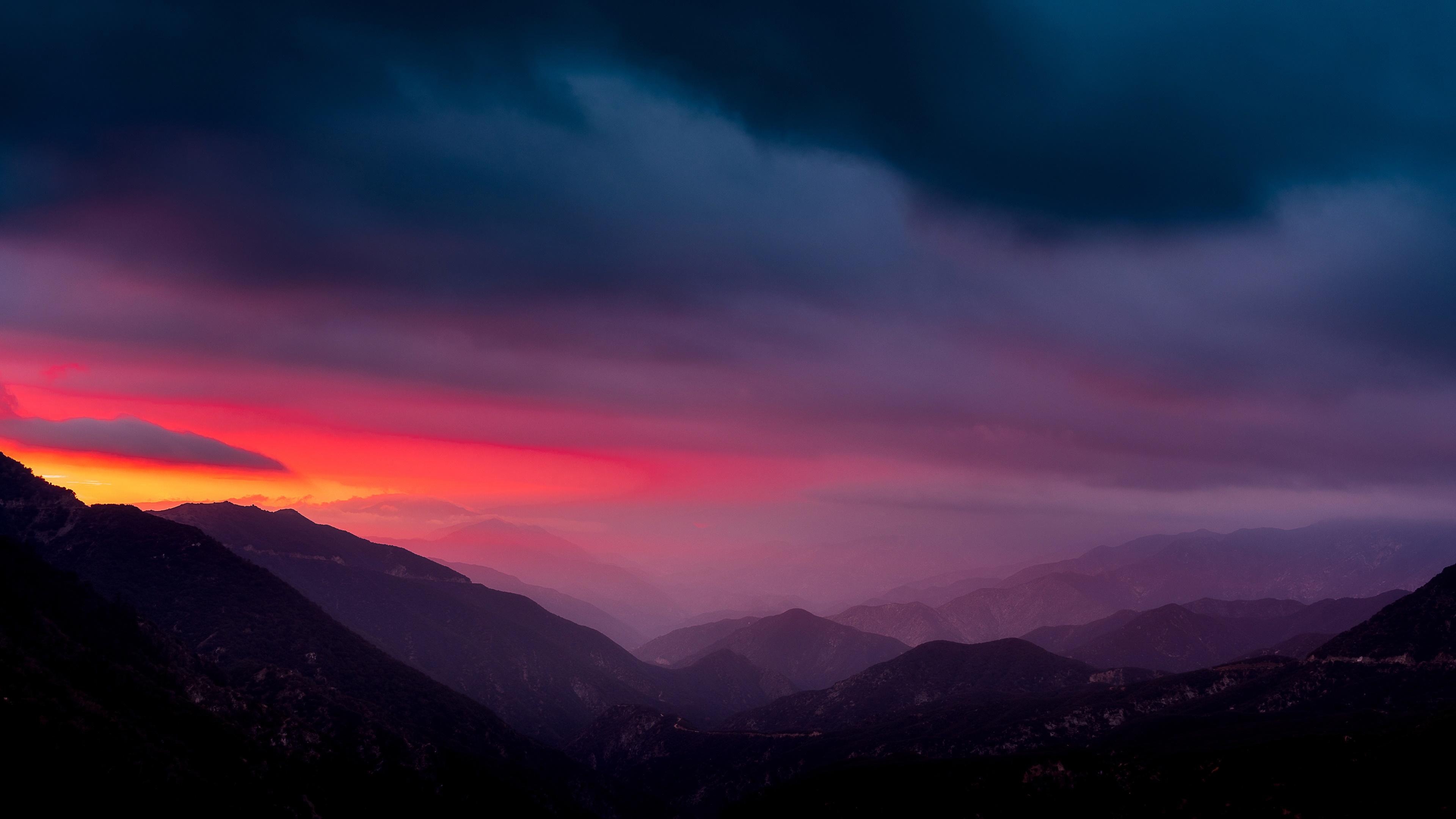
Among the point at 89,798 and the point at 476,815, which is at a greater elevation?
the point at 89,798

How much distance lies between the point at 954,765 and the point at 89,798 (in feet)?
571

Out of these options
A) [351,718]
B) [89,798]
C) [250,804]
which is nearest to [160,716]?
[250,804]

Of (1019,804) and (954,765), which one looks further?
(954,765)

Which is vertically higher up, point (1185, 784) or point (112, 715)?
point (112, 715)

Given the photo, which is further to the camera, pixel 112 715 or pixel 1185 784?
pixel 1185 784

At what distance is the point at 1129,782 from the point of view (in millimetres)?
143875

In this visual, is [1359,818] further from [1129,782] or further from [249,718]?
[249,718]

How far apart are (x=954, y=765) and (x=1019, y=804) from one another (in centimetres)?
3365

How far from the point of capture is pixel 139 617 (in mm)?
152625

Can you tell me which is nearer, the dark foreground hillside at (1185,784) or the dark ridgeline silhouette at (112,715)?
the dark ridgeline silhouette at (112,715)

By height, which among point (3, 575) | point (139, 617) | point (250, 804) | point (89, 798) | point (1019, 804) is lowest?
point (1019, 804)

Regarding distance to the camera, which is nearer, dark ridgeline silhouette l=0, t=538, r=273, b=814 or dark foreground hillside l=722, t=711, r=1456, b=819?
dark ridgeline silhouette l=0, t=538, r=273, b=814

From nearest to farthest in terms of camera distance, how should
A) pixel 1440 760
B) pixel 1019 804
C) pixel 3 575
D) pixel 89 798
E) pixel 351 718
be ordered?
pixel 89 798
pixel 1440 760
pixel 3 575
pixel 1019 804
pixel 351 718

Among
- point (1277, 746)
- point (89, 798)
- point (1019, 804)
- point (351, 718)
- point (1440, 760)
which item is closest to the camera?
point (89, 798)
